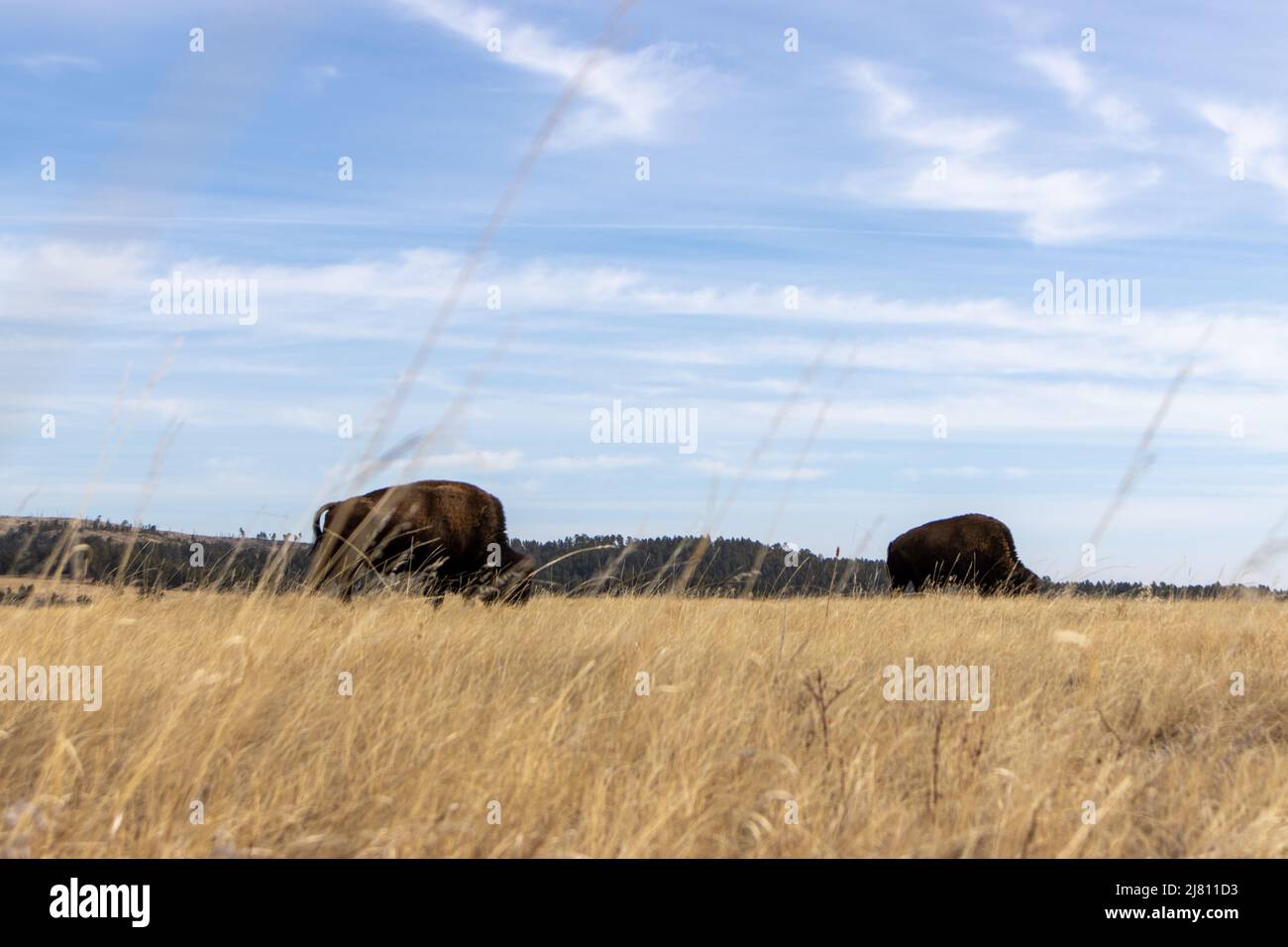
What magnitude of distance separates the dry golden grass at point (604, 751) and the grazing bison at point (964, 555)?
14.4 m

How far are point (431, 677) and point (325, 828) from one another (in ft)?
5.18

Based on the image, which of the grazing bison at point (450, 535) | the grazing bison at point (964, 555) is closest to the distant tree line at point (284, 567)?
the grazing bison at point (450, 535)

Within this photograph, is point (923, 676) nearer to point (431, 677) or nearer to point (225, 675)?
point (431, 677)

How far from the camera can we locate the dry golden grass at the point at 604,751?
9.73ft

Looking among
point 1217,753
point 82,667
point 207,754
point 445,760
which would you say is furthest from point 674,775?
point 82,667

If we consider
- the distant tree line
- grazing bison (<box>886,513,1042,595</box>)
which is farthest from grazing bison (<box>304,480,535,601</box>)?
grazing bison (<box>886,513,1042,595</box>)

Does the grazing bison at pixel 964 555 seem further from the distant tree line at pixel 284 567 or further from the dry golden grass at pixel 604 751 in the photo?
the dry golden grass at pixel 604 751

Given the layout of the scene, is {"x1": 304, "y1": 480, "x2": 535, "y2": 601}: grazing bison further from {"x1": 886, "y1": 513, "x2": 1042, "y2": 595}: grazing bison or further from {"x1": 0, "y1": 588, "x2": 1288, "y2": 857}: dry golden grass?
{"x1": 886, "y1": 513, "x2": 1042, "y2": 595}: grazing bison

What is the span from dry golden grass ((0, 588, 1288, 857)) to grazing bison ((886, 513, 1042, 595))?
1443 centimetres

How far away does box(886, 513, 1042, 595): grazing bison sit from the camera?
20.1 m

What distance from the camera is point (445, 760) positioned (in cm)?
347
